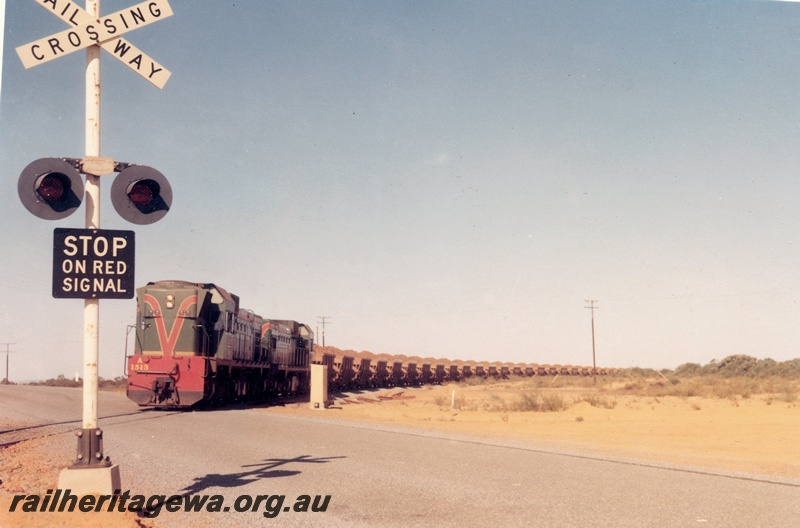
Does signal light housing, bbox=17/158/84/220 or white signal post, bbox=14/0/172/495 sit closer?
signal light housing, bbox=17/158/84/220

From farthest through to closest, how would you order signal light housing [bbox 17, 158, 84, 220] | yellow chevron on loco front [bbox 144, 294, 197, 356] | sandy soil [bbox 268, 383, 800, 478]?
yellow chevron on loco front [bbox 144, 294, 197, 356], sandy soil [bbox 268, 383, 800, 478], signal light housing [bbox 17, 158, 84, 220]

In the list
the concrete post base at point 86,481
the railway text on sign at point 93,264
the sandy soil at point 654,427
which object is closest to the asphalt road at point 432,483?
the concrete post base at point 86,481

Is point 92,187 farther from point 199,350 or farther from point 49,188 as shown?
point 199,350

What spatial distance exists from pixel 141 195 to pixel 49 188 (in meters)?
0.86

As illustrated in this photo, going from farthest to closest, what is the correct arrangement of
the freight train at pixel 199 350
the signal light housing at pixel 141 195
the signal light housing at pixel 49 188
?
the freight train at pixel 199 350, the signal light housing at pixel 141 195, the signal light housing at pixel 49 188

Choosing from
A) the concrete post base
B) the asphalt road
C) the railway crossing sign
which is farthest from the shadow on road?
the railway crossing sign

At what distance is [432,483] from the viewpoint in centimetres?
895

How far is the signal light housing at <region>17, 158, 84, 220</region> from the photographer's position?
6.81 m

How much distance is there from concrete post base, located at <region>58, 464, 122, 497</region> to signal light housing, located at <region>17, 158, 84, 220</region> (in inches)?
101

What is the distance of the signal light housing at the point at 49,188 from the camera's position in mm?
6809

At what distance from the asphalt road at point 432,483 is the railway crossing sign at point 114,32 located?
15.4ft

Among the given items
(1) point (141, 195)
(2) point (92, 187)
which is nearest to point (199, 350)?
(2) point (92, 187)

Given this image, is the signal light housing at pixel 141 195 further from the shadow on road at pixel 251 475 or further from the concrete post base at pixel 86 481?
the shadow on road at pixel 251 475

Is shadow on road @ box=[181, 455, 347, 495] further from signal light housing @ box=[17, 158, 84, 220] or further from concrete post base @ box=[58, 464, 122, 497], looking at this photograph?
signal light housing @ box=[17, 158, 84, 220]
